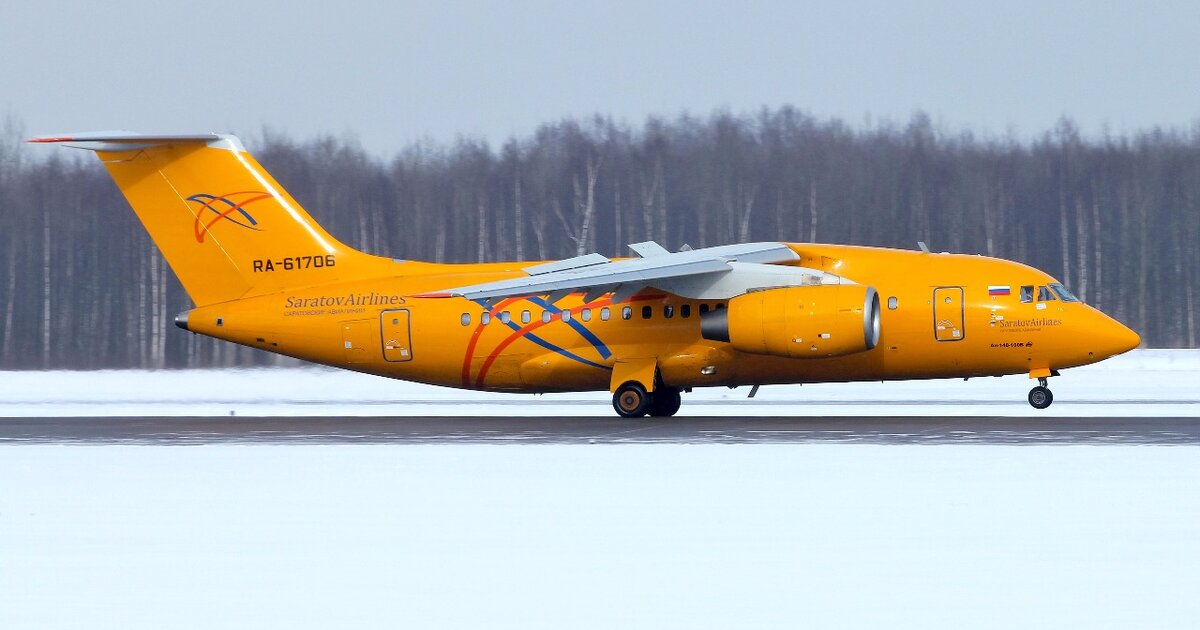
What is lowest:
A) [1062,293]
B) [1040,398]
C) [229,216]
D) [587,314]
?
[1040,398]

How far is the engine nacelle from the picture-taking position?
757 inches

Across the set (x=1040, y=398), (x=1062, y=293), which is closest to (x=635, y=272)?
(x=1040, y=398)

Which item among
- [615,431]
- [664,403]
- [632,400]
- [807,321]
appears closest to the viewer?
[615,431]

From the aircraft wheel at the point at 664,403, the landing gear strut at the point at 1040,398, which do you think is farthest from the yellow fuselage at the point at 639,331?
the aircraft wheel at the point at 664,403

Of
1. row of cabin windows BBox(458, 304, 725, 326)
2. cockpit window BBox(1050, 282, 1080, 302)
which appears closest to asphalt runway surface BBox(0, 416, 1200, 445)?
row of cabin windows BBox(458, 304, 725, 326)

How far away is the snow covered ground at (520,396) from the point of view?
74.7 ft

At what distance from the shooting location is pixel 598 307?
68.8ft

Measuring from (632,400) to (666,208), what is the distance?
3188 centimetres
